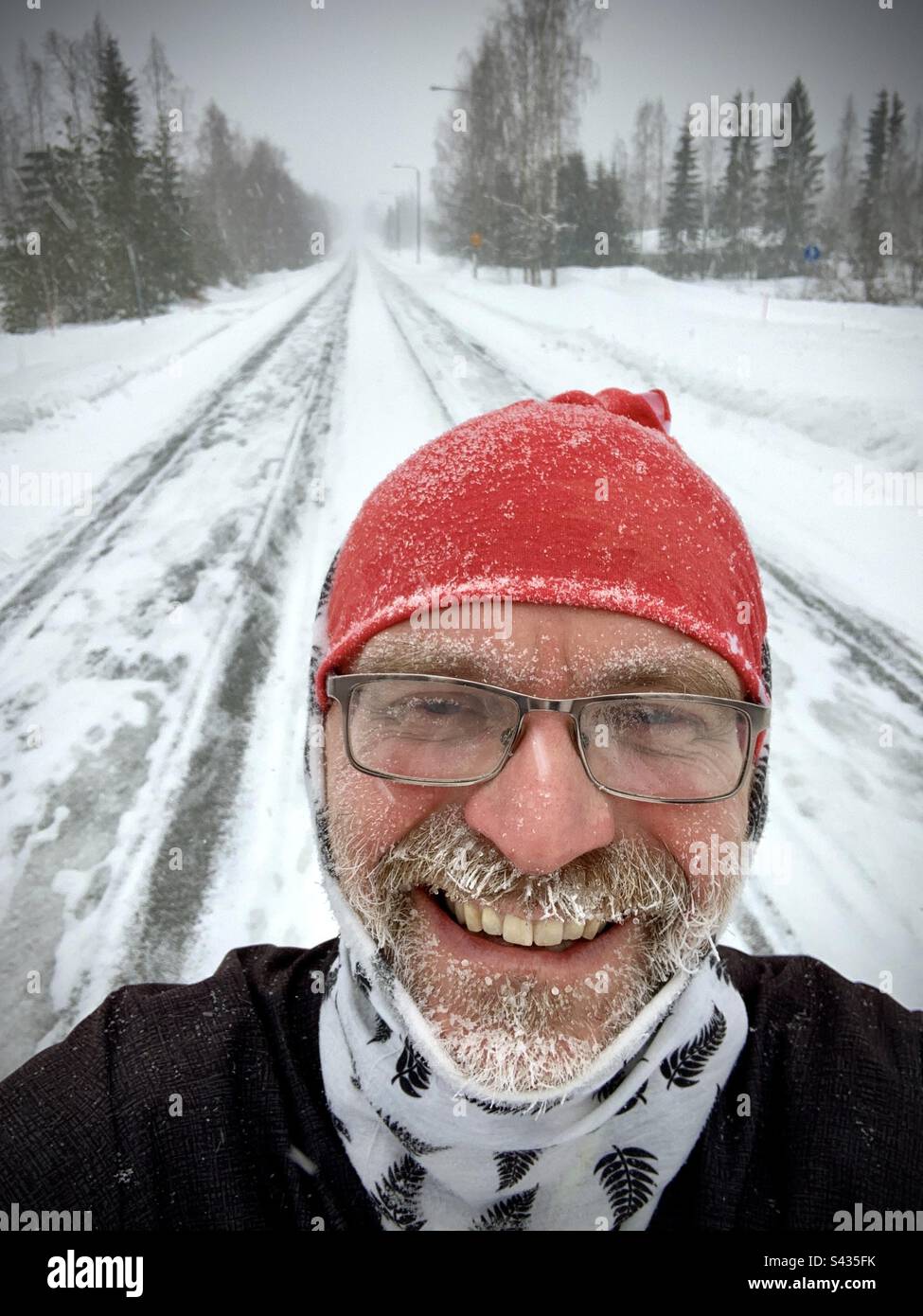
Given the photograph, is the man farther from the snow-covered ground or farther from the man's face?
the snow-covered ground

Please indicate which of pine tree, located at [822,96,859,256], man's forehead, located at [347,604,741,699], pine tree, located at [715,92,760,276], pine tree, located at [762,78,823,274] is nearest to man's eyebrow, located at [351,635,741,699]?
man's forehead, located at [347,604,741,699]

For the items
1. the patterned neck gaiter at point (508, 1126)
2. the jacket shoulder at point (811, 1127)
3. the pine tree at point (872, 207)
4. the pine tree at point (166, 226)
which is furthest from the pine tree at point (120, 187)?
the jacket shoulder at point (811, 1127)

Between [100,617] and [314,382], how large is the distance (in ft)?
19.9

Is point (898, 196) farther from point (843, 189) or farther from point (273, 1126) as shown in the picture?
point (273, 1126)

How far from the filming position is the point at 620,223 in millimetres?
26000

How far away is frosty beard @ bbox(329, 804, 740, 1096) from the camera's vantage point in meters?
0.97

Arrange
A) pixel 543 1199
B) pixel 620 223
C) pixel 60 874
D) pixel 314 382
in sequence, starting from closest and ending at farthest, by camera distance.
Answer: pixel 543 1199 → pixel 60 874 → pixel 314 382 → pixel 620 223

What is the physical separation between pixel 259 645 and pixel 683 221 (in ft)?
121

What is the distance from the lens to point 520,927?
101 centimetres

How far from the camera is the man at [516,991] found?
3.34 ft

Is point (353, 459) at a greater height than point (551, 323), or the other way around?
point (551, 323)

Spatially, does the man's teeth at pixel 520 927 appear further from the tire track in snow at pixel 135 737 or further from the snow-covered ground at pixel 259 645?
the tire track in snow at pixel 135 737
